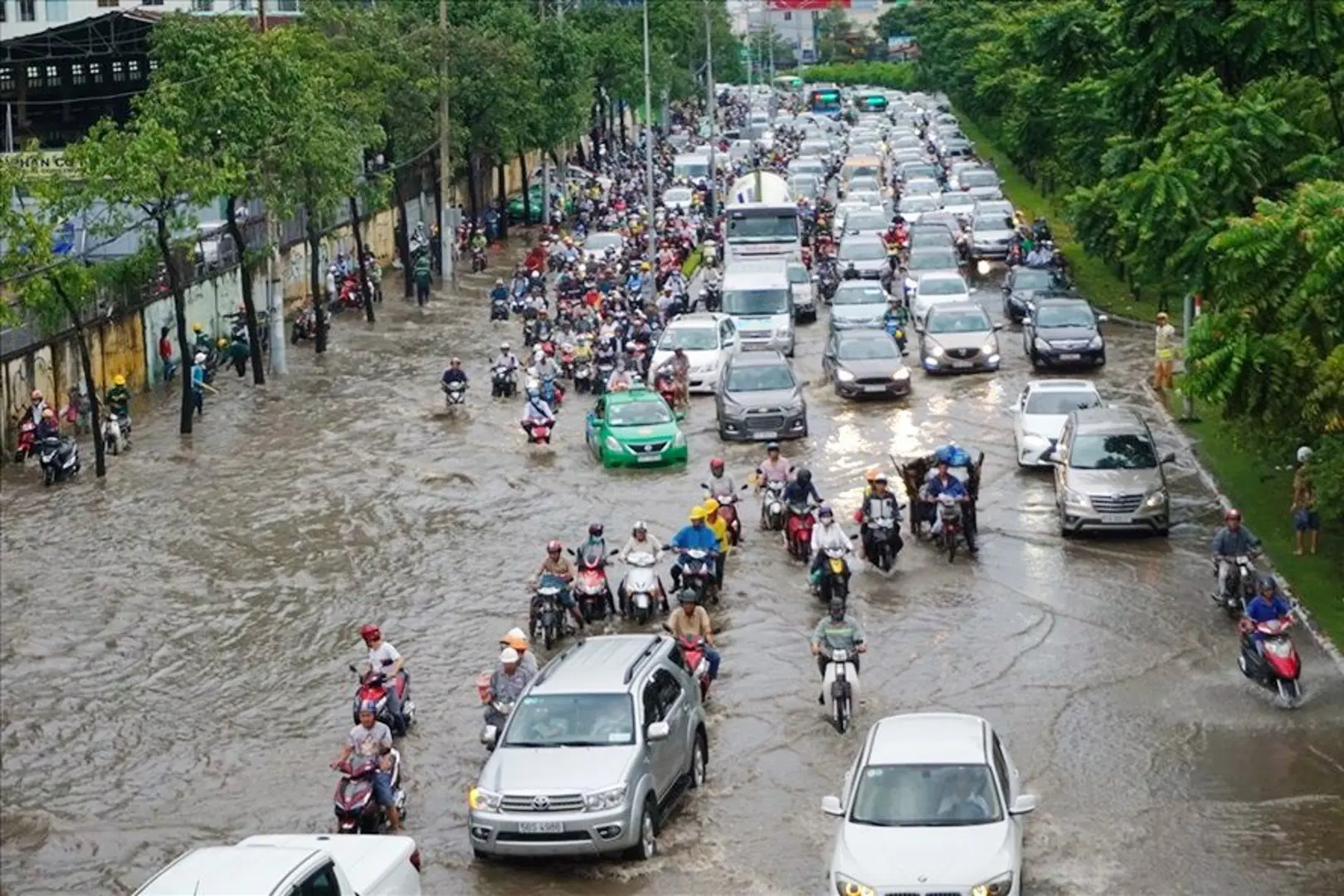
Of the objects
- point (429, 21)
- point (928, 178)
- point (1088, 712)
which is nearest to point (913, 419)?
point (1088, 712)

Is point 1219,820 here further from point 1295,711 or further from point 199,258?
point 199,258

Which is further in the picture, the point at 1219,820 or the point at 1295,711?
the point at 1295,711

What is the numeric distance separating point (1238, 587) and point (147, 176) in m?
20.2

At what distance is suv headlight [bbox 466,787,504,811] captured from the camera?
1698cm

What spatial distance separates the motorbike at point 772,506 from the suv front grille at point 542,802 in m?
13.2

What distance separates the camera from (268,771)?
69.1 feet

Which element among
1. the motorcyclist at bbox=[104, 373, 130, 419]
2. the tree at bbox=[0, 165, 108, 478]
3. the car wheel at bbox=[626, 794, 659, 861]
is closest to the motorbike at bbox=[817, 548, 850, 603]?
the car wheel at bbox=[626, 794, 659, 861]

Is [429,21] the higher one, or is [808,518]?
[429,21]

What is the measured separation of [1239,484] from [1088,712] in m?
11.0

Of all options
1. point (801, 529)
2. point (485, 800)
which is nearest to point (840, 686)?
point (485, 800)

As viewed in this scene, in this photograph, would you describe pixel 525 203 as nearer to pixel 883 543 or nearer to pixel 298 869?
pixel 883 543

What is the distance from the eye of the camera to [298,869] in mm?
13203

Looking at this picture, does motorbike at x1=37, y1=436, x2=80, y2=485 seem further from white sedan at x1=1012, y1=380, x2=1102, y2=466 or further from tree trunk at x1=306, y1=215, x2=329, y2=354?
white sedan at x1=1012, y1=380, x2=1102, y2=466

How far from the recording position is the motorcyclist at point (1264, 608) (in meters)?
21.3
